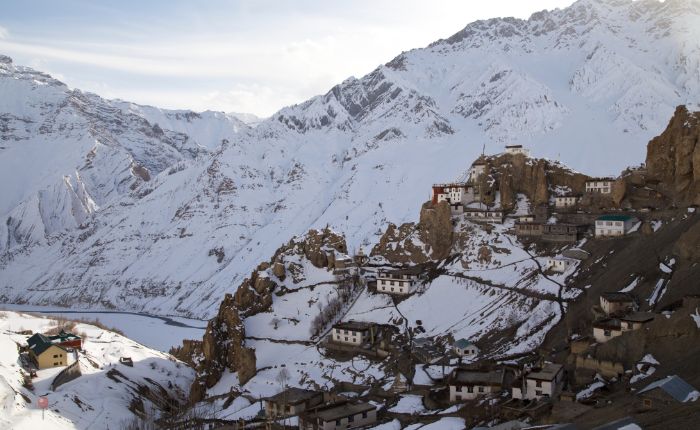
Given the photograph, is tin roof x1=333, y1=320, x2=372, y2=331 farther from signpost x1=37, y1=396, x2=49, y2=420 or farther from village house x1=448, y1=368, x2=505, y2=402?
signpost x1=37, y1=396, x2=49, y2=420

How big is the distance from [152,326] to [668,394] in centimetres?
14349

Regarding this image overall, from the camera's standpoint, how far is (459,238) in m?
80.7

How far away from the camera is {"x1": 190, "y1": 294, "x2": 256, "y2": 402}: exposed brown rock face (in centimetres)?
7306

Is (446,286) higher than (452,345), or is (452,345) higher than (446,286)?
(446,286)

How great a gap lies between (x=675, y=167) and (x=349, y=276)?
37.2m

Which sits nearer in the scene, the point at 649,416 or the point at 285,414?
the point at 649,416

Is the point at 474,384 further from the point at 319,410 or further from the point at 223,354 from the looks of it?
the point at 223,354

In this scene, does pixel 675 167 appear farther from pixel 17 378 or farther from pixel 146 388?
pixel 17 378

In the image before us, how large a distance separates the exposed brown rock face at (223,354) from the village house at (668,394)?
1758 inches

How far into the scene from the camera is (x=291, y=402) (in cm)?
5778

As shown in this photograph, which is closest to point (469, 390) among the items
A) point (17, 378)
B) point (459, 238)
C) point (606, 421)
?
point (606, 421)

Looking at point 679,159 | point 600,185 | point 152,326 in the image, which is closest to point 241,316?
point 600,185

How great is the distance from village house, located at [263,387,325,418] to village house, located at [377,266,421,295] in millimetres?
19290

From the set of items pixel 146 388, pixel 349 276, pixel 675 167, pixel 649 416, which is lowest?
pixel 146 388
